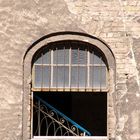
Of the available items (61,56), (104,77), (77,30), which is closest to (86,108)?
(104,77)

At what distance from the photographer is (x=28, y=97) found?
7.29m

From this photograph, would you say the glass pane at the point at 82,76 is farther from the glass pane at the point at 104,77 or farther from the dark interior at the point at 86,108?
the dark interior at the point at 86,108

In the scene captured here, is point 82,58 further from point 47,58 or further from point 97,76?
point 47,58

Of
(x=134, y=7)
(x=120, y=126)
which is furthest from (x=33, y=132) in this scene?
(x=134, y=7)

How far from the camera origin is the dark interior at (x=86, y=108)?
40.1 ft

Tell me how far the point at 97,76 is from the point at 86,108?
207 inches

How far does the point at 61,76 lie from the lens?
739 centimetres

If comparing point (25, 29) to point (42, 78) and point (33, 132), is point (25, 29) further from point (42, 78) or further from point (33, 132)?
point (33, 132)

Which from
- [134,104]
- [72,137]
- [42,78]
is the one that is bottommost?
[72,137]

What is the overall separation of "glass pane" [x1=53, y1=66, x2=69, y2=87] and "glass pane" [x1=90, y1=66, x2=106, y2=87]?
0.43m

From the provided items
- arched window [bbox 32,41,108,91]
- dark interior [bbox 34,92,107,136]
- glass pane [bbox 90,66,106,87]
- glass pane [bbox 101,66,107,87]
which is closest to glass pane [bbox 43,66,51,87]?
arched window [bbox 32,41,108,91]

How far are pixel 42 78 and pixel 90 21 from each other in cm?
126

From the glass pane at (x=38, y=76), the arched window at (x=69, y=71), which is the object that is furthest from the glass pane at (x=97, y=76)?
the glass pane at (x=38, y=76)

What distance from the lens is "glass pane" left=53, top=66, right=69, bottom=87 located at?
739 centimetres
